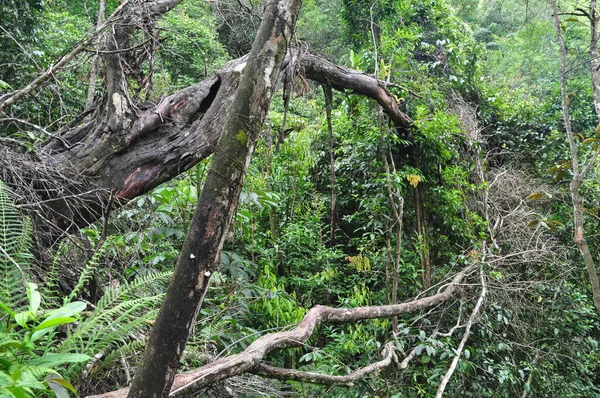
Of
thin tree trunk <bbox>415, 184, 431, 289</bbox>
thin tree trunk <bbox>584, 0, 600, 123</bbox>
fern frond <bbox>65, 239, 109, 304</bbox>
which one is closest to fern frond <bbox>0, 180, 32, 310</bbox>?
fern frond <bbox>65, 239, 109, 304</bbox>

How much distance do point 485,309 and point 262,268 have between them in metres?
2.32

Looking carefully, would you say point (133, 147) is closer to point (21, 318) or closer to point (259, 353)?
point (259, 353)

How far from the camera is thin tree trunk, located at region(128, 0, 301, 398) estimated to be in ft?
5.14

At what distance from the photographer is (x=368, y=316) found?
3.06 m

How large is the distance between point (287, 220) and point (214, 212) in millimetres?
4024

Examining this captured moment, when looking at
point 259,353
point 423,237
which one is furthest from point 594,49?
point 259,353

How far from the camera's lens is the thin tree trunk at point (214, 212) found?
1567 millimetres

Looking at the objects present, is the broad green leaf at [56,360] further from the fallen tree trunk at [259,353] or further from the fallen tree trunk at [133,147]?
the fallen tree trunk at [133,147]

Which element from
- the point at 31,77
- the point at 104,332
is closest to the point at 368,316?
the point at 104,332

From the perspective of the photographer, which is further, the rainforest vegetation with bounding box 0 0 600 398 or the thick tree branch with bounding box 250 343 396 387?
the thick tree branch with bounding box 250 343 396 387

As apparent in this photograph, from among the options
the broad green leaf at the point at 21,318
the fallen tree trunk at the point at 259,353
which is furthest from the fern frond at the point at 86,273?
the broad green leaf at the point at 21,318

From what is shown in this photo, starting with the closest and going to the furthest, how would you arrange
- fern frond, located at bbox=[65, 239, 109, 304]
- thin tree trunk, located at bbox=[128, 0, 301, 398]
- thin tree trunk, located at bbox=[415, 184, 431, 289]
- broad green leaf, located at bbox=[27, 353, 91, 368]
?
broad green leaf, located at bbox=[27, 353, 91, 368] < thin tree trunk, located at bbox=[128, 0, 301, 398] < fern frond, located at bbox=[65, 239, 109, 304] < thin tree trunk, located at bbox=[415, 184, 431, 289]

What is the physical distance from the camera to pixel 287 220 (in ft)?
18.6

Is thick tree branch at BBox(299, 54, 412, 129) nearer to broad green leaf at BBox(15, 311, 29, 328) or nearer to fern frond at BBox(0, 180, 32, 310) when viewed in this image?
fern frond at BBox(0, 180, 32, 310)
